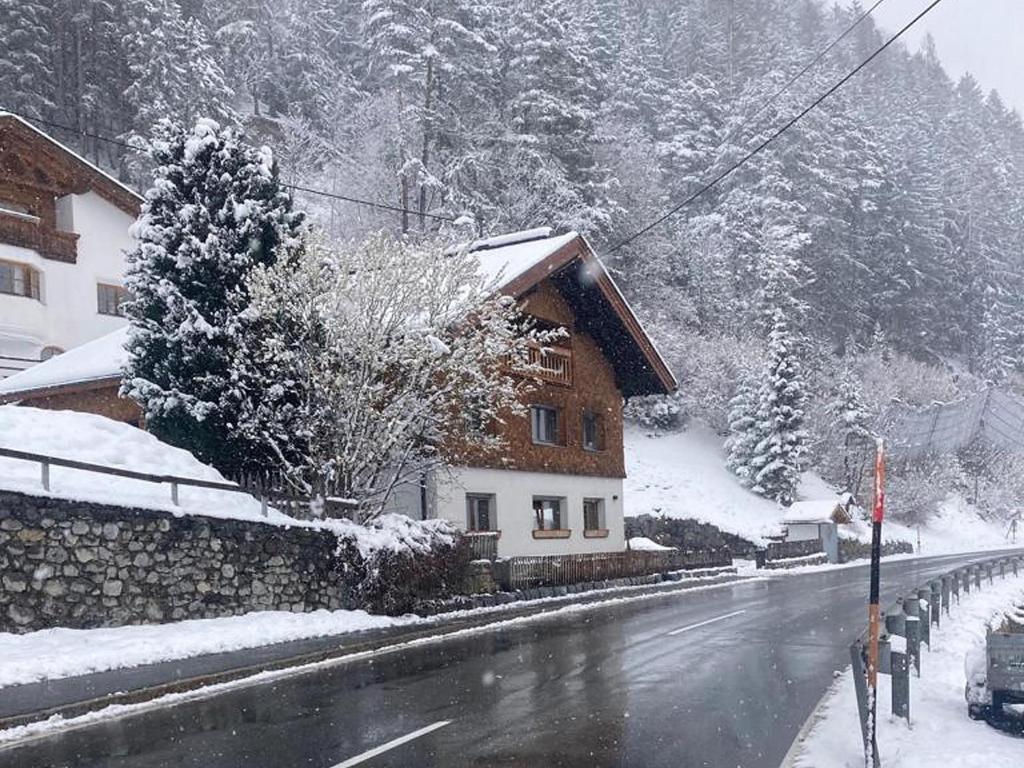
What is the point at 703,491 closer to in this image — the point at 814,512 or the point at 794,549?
the point at 814,512

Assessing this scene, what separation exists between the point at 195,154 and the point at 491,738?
16875 millimetres

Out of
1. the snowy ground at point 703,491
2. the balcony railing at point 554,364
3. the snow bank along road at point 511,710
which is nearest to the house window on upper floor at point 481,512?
the balcony railing at point 554,364

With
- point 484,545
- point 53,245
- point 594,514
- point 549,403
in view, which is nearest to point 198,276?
point 484,545

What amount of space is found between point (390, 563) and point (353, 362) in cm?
414

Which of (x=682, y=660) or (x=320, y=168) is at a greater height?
(x=320, y=168)

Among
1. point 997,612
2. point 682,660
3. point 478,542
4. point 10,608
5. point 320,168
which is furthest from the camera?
point 320,168

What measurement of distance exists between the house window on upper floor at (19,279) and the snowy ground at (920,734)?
33109mm

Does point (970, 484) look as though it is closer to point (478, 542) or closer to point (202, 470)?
point (478, 542)

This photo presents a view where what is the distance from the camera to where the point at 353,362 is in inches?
784

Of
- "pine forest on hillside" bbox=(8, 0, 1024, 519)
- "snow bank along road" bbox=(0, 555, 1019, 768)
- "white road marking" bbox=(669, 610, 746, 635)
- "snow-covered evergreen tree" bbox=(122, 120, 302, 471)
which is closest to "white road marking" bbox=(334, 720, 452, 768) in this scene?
"snow bank along road" bbox=(0, 555, 1019, 768)

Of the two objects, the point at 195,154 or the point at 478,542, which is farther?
the point at 478,542

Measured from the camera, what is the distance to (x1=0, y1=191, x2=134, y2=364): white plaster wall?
3597 cm

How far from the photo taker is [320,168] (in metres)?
66.3

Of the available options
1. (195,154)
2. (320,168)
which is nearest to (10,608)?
(195,154)
